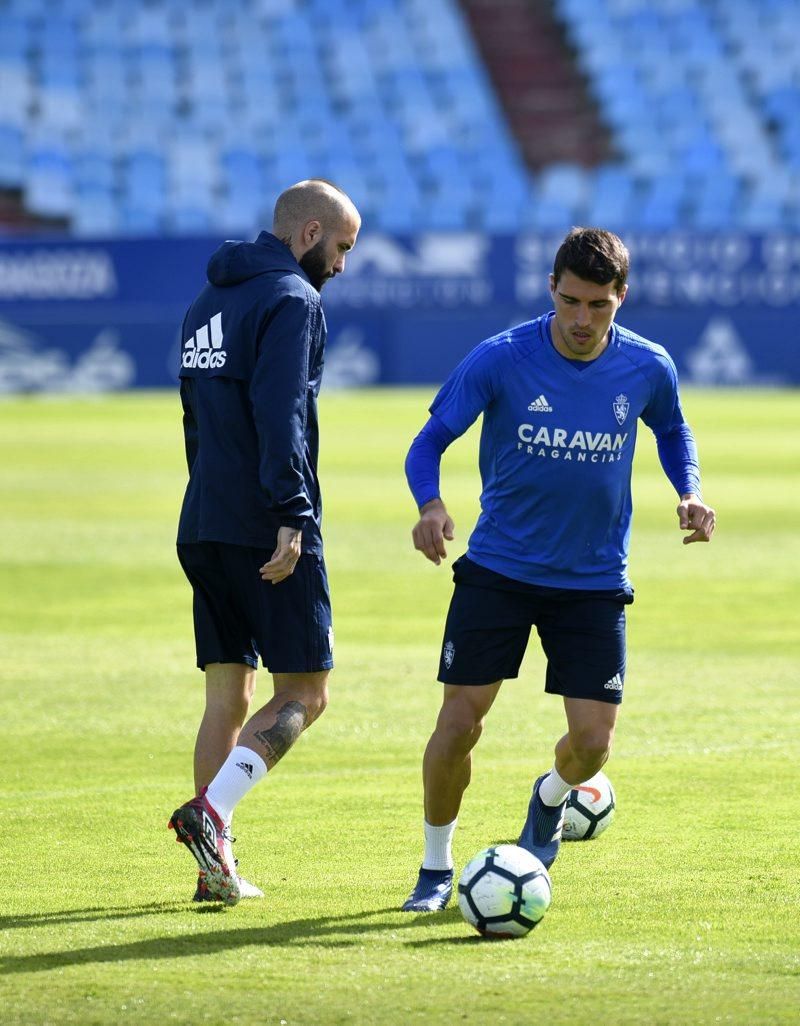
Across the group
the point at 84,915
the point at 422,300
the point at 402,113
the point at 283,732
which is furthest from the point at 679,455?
the point at 402,113

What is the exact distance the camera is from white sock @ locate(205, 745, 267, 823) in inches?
209

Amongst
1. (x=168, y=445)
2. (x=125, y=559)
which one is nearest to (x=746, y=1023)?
(x=125, y=559)

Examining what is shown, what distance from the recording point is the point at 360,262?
34781mm

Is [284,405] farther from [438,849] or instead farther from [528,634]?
[438,849]

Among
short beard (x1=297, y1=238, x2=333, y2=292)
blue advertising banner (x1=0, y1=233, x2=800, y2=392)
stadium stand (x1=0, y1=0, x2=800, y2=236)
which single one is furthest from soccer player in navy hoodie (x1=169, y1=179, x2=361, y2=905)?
stadium stand (x1=0, y1=0, x2=800, y2=236)

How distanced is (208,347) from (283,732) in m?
1.17

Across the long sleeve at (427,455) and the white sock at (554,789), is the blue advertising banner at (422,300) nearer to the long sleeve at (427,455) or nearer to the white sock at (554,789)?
the white sock at (554,789)

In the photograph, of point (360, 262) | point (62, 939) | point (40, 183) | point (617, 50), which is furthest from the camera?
point (617, 50)

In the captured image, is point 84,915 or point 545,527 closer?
point 84,915

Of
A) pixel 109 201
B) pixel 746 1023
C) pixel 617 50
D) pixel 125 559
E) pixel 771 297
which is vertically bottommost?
pixel 746 1023

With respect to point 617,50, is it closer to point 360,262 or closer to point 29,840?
point 360,262

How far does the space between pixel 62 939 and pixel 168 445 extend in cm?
1937

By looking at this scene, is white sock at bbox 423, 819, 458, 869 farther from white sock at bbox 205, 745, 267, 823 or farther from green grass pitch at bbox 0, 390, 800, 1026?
white sock at bbox 205, 745, 267, 823

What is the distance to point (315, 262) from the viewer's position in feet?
18.2
